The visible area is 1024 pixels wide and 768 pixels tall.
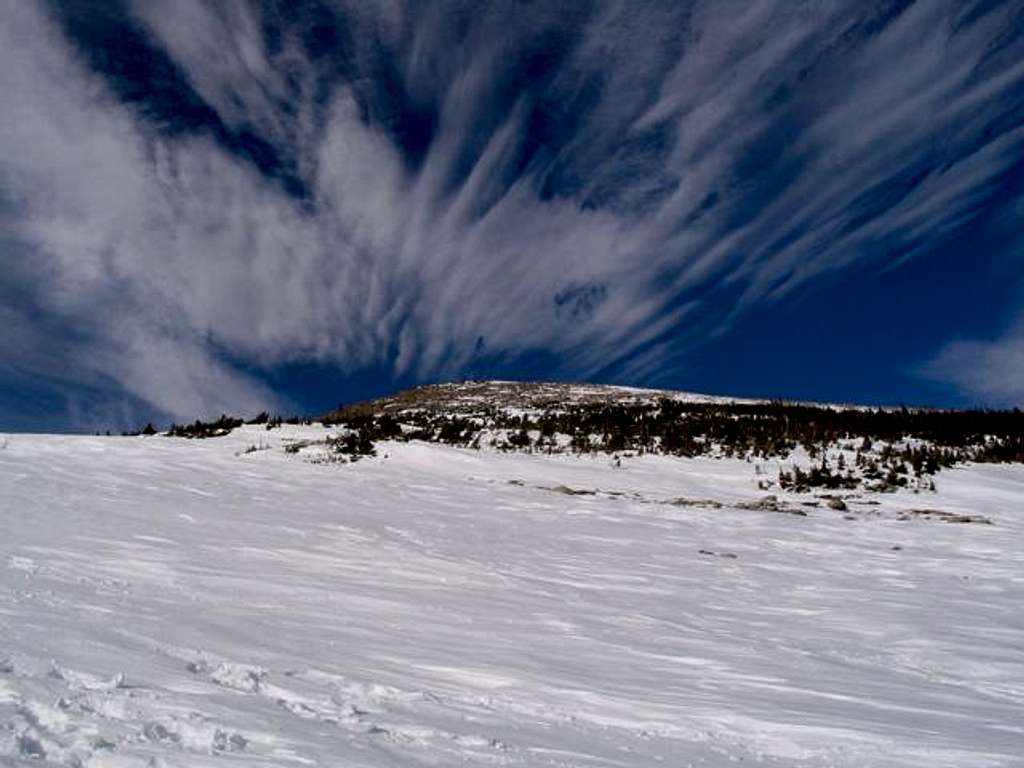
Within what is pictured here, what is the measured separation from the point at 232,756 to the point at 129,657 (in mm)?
1274

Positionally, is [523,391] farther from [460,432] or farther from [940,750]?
[940,750]

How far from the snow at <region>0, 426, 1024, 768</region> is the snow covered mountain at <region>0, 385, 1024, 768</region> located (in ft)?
0.08

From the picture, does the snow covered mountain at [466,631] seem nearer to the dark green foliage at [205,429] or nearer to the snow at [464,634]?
the snow at [464,634]

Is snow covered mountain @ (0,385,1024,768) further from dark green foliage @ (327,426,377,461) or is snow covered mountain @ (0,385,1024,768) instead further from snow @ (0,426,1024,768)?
dark green foliage @ (327,426,377,461)

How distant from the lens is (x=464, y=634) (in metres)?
5.24

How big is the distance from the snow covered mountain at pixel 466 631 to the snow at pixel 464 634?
3 cm

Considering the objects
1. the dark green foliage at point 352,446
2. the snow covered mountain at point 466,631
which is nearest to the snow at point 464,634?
the snow covered mountain at point 466,631

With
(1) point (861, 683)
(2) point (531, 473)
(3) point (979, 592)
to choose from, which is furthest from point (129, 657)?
(2) point (531, 473)

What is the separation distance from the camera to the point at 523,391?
47.0 meters

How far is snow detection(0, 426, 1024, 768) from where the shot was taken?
115 inches

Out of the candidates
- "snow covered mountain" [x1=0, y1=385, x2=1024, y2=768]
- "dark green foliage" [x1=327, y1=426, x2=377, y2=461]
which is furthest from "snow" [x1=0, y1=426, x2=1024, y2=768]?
"dark green foliage" [x1=327, y1=426, x2=377, y2=461]

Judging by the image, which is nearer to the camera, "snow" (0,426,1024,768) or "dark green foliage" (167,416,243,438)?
"snow" (0,426,1024,768)

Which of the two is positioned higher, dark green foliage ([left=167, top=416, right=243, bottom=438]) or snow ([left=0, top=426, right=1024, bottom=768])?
dark green foliage ([left=167, top=416, right=243, bottom=438])

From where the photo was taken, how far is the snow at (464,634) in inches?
115
